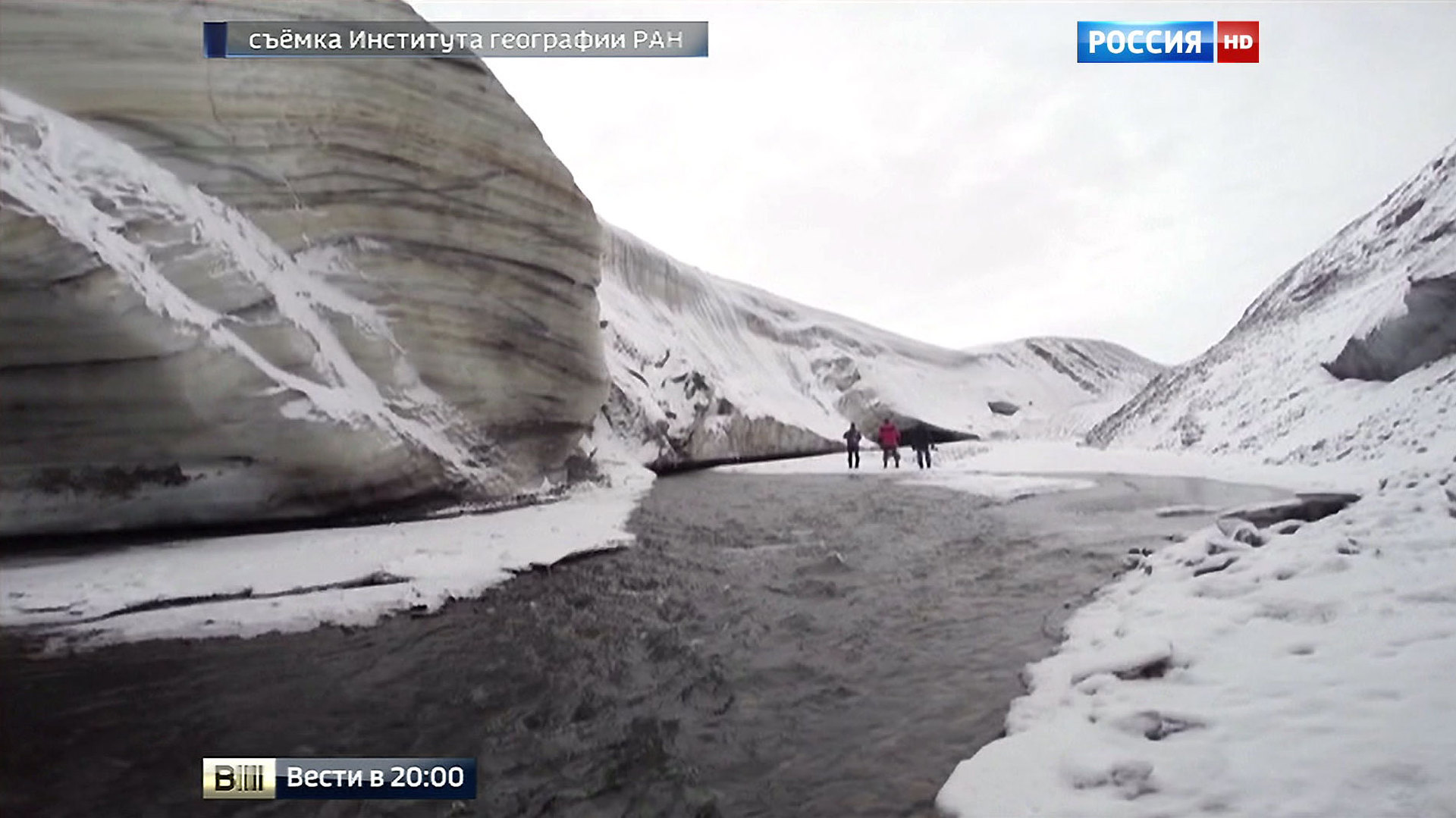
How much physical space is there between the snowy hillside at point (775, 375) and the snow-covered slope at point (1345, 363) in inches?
604

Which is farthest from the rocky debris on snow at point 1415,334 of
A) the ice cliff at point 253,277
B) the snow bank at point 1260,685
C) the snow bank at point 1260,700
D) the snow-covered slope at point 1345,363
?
the ice cliff at point 253,277

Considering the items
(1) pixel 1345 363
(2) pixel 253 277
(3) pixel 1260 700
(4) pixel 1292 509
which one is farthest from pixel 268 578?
(1) pixel 1345 363

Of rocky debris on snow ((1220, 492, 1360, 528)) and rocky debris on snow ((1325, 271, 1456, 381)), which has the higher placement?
rocky debris on snow ((1325, 271, 1456, 381))

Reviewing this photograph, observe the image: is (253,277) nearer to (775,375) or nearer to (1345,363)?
(1345,363)

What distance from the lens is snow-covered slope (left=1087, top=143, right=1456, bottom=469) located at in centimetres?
1508

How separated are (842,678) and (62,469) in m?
11.5

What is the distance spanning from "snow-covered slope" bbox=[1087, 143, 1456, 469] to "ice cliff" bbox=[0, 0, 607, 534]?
15.4m

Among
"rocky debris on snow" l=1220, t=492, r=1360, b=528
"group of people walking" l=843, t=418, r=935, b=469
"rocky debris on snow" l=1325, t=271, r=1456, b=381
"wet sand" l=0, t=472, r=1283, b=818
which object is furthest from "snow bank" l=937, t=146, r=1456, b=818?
"group of people walking" l=843, t=418, r=935, b=469

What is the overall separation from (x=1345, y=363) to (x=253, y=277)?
24532 mm

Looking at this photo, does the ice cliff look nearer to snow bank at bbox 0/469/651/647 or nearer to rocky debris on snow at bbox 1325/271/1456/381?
snow bank at bbox 0/469/651/647

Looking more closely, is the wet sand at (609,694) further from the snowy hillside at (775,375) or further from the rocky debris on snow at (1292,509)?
the snowy hillside at (775,375)

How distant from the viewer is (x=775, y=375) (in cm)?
4478

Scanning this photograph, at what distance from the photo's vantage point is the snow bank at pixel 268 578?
675cm

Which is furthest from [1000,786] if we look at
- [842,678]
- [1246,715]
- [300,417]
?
[300,417]
